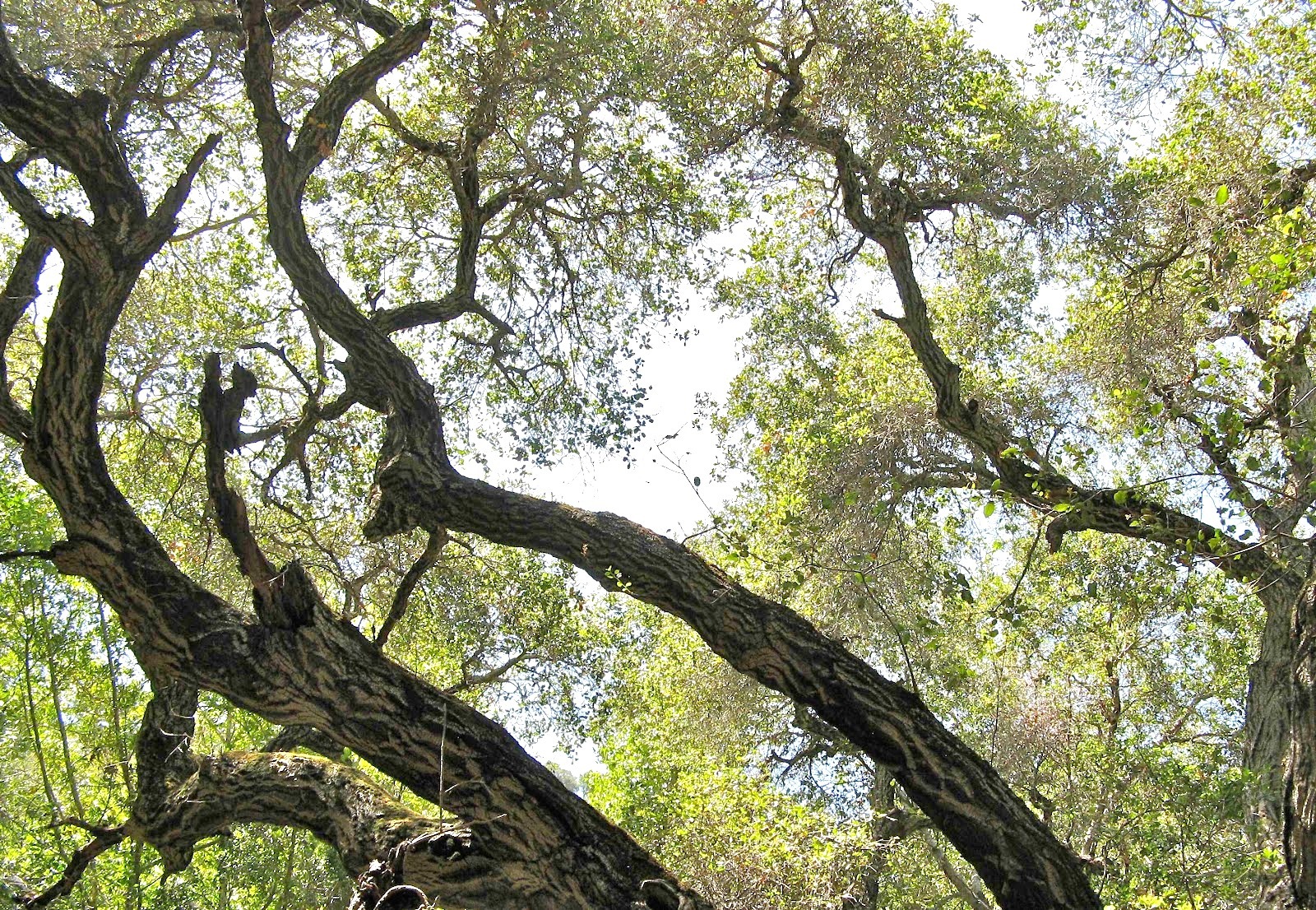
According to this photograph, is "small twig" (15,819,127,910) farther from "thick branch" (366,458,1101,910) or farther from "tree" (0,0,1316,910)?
"thick branch" (366,458,1101,910)

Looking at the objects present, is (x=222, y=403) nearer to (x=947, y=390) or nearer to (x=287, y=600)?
(x=287, y=600)

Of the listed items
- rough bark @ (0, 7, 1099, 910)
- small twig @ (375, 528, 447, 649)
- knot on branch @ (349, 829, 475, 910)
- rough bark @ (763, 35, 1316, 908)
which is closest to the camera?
knot on branch @ (349, 829, 475, 910)

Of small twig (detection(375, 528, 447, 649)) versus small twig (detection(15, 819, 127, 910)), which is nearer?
small twig (detection(15, 819, 127, 910))

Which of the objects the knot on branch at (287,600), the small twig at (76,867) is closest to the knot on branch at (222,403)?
the knot on branch at (287,600)

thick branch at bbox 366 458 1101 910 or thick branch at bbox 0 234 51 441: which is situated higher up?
thick branch at bbox 0 234 51 441

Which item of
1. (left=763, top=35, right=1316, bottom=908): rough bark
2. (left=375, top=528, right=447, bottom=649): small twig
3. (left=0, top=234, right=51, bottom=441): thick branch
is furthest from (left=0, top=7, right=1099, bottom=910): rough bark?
(left=763, top=35, right=1316, bottom=908): rough bark

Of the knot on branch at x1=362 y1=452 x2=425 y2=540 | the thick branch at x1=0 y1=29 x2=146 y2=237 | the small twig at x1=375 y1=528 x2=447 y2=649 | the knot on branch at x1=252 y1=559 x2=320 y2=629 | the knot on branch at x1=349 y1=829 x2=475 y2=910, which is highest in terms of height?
the thick branch at x1=0 y1=29 x2=146 y2=237

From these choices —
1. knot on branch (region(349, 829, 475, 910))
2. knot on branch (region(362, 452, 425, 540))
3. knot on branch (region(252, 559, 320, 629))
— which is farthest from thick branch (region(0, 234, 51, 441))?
knot on branch (region(349, 829, 475, 910))

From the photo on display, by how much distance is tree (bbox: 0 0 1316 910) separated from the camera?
4938 mm

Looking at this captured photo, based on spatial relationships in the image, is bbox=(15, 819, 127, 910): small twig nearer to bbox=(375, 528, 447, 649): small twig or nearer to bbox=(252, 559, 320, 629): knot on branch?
bbox=(252, 559, 320, 629): knot on branch

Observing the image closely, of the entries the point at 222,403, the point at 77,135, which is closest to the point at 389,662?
the point at 222,403

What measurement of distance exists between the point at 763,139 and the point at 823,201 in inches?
67.5

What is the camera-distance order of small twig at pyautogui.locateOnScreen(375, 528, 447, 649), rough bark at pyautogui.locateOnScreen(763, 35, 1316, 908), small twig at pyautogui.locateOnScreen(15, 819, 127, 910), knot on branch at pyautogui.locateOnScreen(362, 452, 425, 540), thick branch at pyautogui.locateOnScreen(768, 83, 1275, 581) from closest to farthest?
rough bark at pyautogui.locateOnScreen(763, 35, 1316, 908) → small twig at pyautogui.locateOnScreen(15, 819, 127, 910) → small twig at pyautogui.locateOnScreen(375, 528, 447, 649) → knot on branch at pyautogui.locateOnScreen(362, 452, 425, 540) → thick branch at pyautogui.locateOnScreen(768, 83, 1275, 581)

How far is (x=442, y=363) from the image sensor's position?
32.4ft
